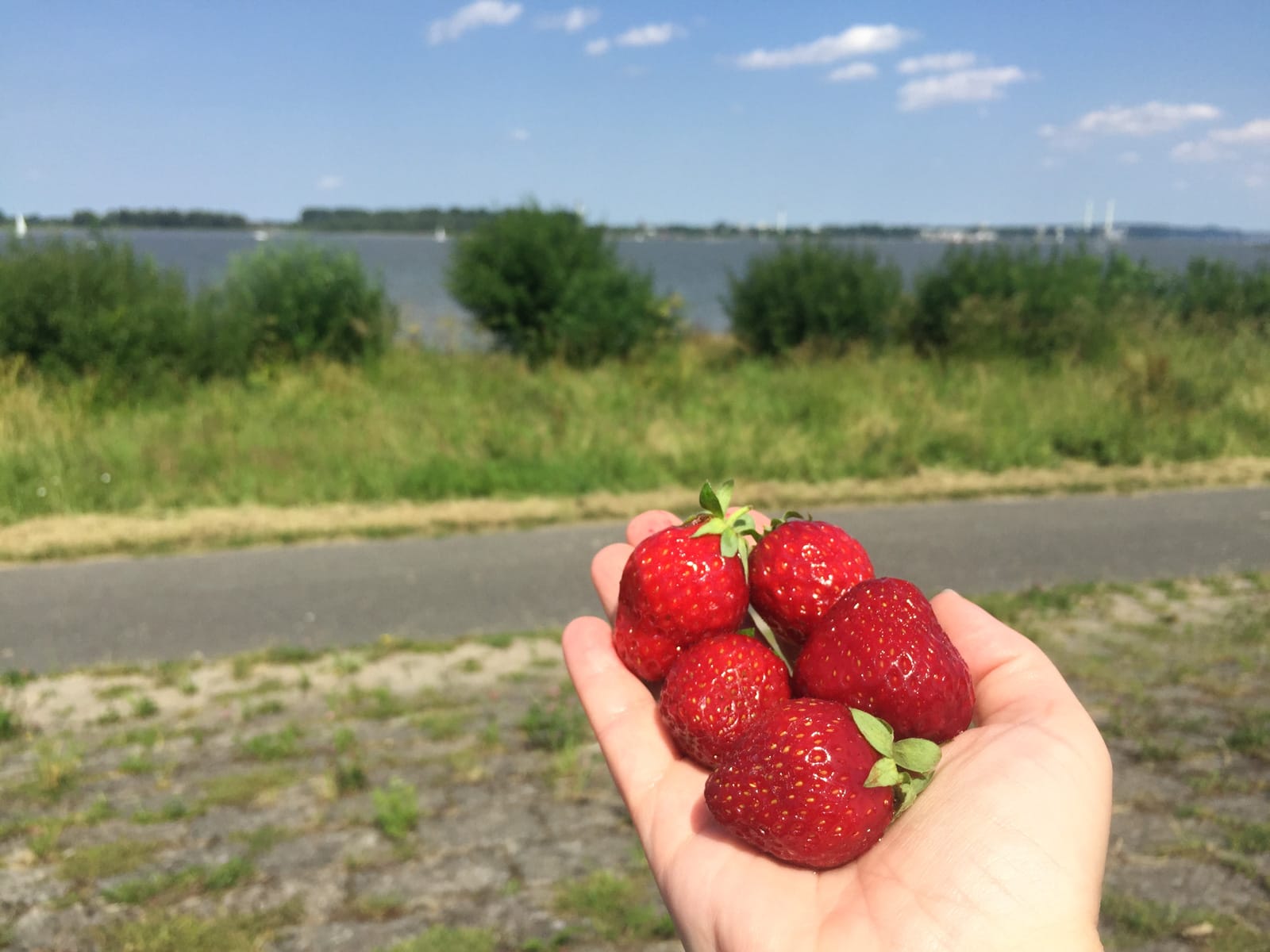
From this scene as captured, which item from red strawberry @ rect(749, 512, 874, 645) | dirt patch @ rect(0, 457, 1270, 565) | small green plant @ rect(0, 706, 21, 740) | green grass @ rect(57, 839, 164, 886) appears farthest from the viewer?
dirt patch @ rect(0, 457, 1270, 565)

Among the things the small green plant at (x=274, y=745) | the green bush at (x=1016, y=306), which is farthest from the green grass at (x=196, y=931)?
the green bush at (x=1016, y=306)

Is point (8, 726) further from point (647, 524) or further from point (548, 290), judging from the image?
point (548, 290)

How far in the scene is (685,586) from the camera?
103 inches

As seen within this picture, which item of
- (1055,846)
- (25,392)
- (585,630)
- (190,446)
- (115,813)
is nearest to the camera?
(1055,846)

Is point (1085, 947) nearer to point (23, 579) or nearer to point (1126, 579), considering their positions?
point (1126, 579)

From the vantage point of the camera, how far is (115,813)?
4117mm

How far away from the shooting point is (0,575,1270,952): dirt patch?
3439mm

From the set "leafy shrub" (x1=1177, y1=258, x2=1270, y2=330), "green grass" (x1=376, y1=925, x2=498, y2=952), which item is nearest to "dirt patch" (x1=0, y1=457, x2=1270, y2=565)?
"green grass" (x1=376, y1=925, x2=498, y2=952)

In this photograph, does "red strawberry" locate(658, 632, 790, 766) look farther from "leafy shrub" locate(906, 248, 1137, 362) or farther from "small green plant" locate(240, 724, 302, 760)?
"leafy shrub" locate(906, 248, 1137, 362)

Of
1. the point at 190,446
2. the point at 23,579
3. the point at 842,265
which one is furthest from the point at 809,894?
the point at 842,265

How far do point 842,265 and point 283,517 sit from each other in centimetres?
1194

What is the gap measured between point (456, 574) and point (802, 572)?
4975 millimetres

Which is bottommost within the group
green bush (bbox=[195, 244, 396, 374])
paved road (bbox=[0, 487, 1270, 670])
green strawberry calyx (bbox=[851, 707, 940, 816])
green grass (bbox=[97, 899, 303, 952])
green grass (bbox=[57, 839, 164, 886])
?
green grass (bbox=[97, 899, 303, 952])

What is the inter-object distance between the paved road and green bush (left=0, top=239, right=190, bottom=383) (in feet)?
23.6
